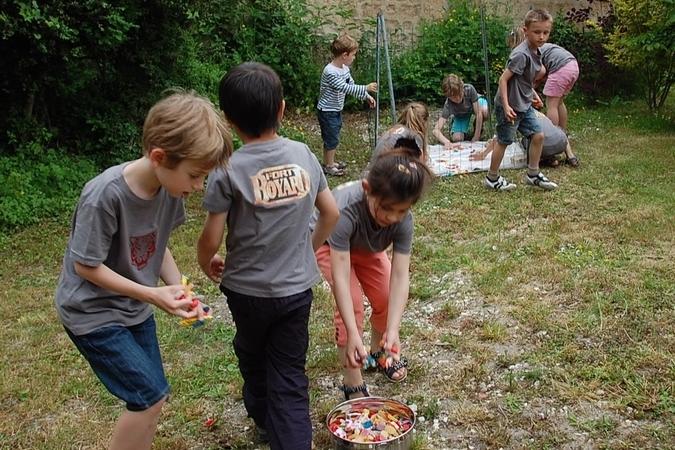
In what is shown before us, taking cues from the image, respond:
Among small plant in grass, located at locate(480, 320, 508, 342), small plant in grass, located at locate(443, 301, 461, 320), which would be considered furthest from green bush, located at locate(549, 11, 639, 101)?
small plant in grass, located at locate(480, 320, 508, 342)

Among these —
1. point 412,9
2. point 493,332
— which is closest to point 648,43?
point 412,9

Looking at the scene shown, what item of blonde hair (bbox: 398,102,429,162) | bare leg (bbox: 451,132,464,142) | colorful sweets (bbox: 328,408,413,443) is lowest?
bare leg (bbox: 451,132,464,142)

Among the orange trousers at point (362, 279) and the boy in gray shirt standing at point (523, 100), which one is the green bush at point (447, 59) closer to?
the boy in gray shirt standing at point (523, 100)

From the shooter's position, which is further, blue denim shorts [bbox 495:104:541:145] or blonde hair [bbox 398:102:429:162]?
blue denim shorts [bbox 495:104:541:145]

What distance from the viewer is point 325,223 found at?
279 centimetres

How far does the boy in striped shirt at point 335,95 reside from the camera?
7.92 meters

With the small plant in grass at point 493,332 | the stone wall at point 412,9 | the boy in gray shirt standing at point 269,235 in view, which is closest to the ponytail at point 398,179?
the boy in gray shirt standing at point 269,235

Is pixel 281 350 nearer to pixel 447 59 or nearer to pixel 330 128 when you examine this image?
pixel 330 128

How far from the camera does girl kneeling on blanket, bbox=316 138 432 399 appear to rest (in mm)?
2779

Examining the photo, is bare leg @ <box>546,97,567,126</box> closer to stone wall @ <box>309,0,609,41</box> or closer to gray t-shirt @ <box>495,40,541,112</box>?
gray t-shirt @ <box>495,40,541,112</box>

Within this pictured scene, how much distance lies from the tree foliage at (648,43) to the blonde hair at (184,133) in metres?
7.55

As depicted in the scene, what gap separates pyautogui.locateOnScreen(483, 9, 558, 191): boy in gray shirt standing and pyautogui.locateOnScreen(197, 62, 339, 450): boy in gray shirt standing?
433 centimetres

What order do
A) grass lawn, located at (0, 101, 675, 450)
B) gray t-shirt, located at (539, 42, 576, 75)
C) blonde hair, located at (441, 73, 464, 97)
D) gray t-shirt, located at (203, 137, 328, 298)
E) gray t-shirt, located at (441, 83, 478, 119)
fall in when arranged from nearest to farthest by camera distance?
gray t-shirt, located at (203, 137, 328, 298) → grass lawn, located at (0, 101, 675, 450) → gray t-shirt, located at (539, 42, 576, 75) → blonde hair, located at (441, 73, 464, 97) → gray t-shirt, located at (441, 83, 478, 119)

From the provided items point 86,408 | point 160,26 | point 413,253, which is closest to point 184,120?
point 86,408
